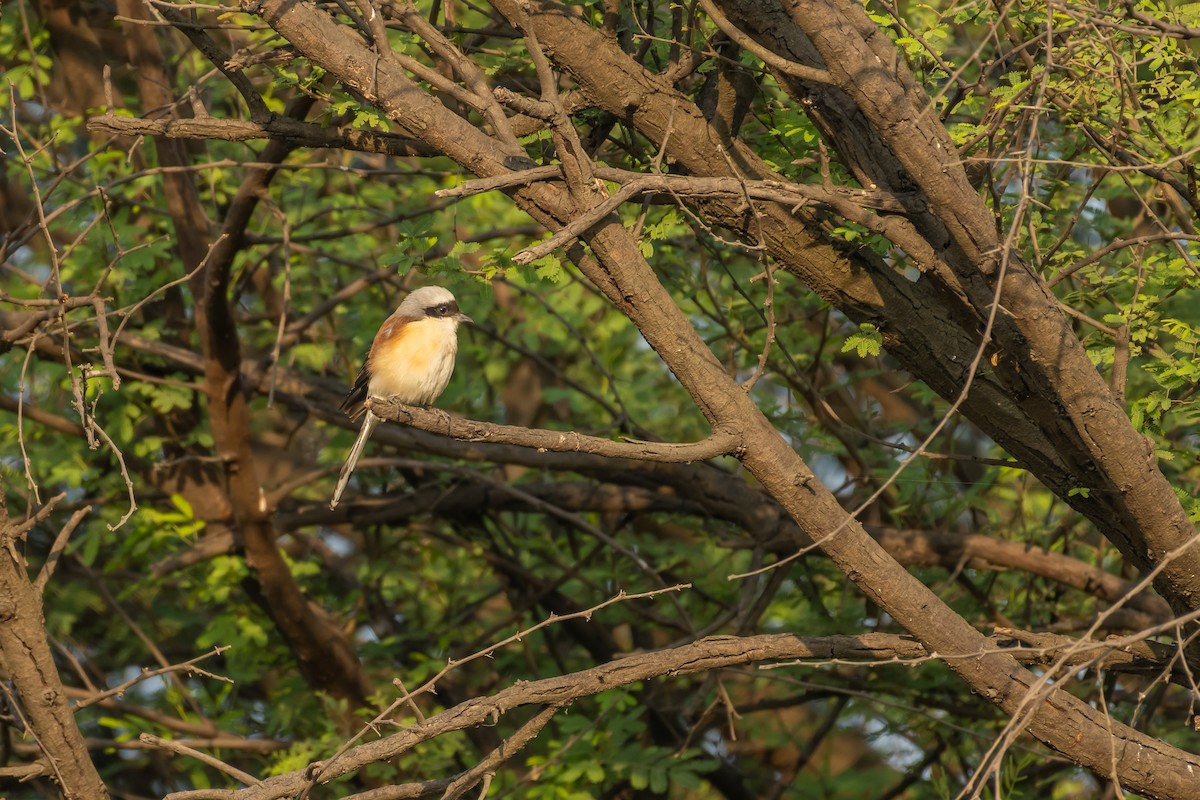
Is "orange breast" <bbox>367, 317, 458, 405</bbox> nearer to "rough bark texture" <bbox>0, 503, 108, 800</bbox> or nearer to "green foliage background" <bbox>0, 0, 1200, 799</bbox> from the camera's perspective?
"green foliage background" <bbox>0, 0, 1200, 799</bbox>

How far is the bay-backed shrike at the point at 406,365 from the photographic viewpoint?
532 centimetres

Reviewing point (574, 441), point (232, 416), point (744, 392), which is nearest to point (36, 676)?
point (574, 441)

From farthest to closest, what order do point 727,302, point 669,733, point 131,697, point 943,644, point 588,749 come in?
point 131,697 → point 669,733 → point 727,302 → point 588,749 → point 943,644

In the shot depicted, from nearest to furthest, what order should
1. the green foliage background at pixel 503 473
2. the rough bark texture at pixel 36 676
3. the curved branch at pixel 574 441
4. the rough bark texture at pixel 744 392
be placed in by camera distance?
the curved branch at pixel 574 441
the rough bark texture at pixel 744 392
the rough bark texture at pixel 36 676
the green foliage background at pixel 503 473

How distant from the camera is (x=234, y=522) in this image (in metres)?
6.54

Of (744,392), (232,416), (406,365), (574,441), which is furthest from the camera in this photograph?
(232,416)

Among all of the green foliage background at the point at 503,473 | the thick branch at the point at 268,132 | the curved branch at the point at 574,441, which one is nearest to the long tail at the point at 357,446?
the green foliage background at the point at 503,473

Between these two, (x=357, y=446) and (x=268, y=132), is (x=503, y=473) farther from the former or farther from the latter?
(x=268, y=132)

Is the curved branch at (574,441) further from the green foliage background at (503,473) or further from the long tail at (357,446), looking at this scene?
the long tail at (357,446)

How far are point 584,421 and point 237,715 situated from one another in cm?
319

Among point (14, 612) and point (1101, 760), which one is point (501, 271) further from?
point (1101, 760)

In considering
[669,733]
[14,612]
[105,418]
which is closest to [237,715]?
[105,418]

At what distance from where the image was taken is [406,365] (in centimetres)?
530

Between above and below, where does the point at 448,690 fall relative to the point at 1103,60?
below
